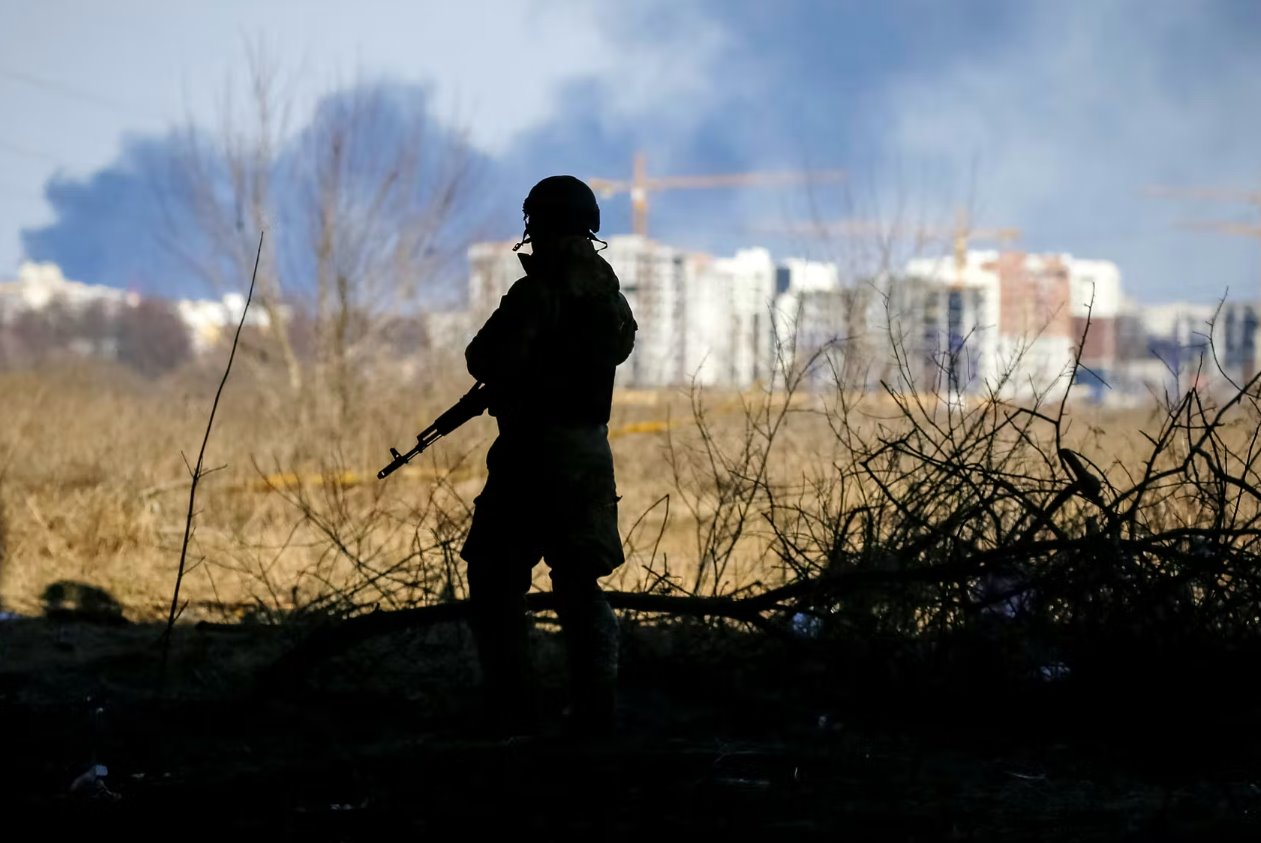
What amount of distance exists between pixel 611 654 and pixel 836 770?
762 millimetres

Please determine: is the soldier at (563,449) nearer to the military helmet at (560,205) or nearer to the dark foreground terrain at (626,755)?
the military helmet at (560,205)

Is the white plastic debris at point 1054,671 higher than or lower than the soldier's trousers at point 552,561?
lower

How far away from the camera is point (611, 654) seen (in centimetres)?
436

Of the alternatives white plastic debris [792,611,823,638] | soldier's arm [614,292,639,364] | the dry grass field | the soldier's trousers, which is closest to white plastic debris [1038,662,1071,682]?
white plastic debris [792,611,823,638]

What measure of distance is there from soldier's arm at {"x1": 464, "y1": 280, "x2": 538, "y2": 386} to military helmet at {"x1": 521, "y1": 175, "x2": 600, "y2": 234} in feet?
0.79

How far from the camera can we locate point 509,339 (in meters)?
4.24

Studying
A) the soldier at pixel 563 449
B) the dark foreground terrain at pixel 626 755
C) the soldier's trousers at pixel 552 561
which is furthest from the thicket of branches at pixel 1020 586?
the soldier at pixel 563 449

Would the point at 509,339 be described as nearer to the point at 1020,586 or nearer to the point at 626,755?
the point at 626,755

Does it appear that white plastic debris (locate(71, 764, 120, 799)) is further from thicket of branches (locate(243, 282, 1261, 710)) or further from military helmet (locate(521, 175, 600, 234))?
military helmet (locate(521, 175, 600, 234))

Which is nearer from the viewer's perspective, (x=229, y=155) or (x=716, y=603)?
(x=716, y=603)

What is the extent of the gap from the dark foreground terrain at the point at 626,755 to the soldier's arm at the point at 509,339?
1172 mm

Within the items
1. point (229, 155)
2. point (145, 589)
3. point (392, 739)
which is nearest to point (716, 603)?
point (392, 739)

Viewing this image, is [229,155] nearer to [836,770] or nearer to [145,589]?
[145,589]

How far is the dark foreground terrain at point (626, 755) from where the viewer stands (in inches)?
142
